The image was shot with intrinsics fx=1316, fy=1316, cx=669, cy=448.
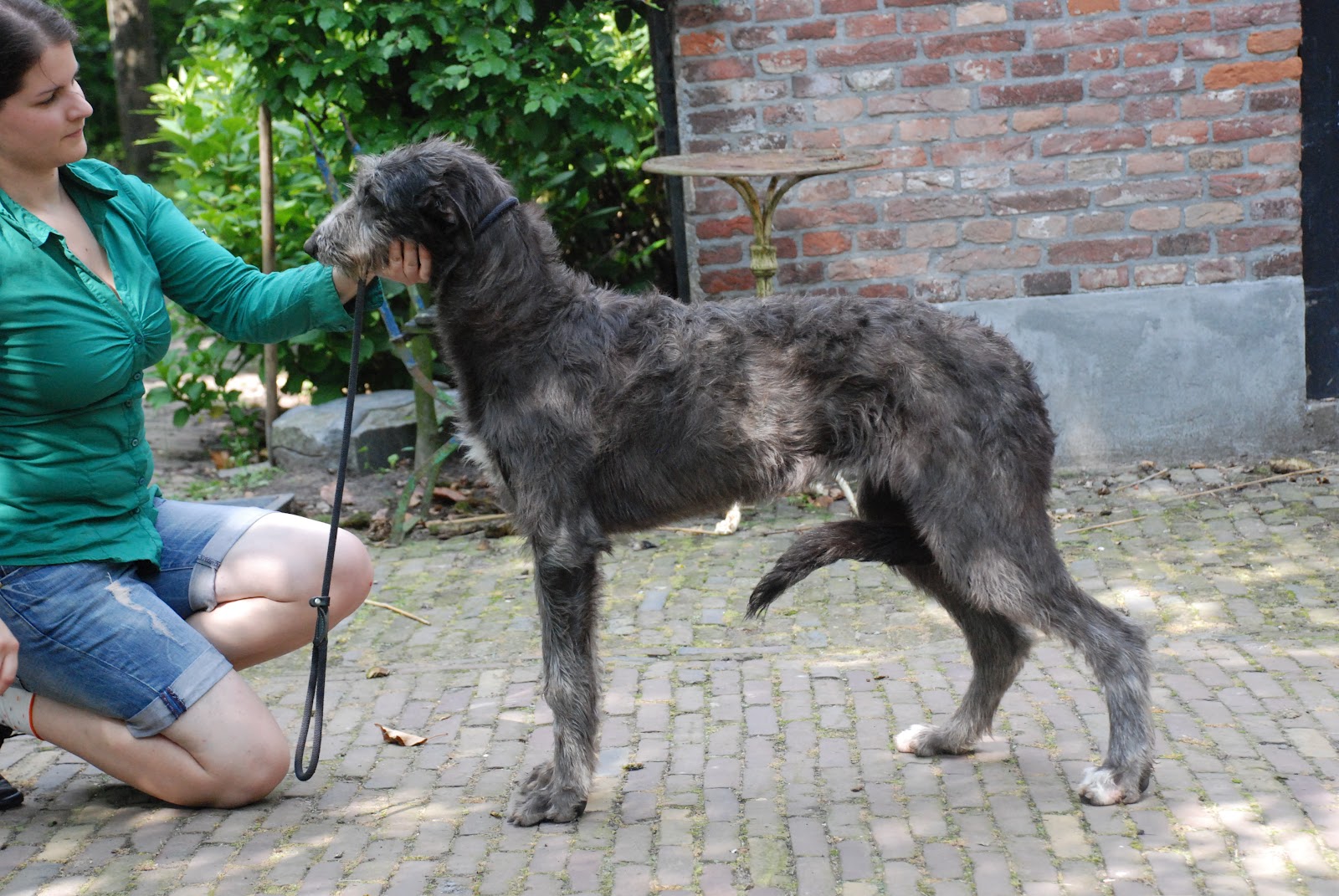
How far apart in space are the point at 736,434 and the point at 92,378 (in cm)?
177

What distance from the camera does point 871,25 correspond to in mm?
6824

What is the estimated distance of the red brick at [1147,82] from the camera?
6781 millimetres

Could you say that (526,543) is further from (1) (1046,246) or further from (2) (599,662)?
(1) (1046,246)

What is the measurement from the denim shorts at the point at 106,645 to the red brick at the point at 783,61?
438 centimetres

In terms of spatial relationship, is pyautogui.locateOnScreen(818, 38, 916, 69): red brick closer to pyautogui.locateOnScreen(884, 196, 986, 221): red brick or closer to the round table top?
the round table top

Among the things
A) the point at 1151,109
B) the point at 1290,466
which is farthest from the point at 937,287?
the point at 1290,466

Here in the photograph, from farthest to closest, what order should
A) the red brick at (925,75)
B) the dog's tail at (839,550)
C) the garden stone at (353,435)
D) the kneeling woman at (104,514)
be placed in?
the garden stone at (353,435) < the red brick at (925,75) < the dog's tail at (839,550) < the kneeling woman at (104,514)

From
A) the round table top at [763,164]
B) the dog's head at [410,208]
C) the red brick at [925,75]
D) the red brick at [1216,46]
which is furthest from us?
the red brick at [925,75]

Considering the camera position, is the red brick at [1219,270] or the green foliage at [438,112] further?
the red brick at [1219,270]

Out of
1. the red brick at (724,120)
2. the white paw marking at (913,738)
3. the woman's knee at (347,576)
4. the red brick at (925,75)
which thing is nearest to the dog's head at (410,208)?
the woman's knee at (347,576)

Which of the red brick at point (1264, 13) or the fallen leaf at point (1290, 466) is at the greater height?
the red brick at point (1264, 13)

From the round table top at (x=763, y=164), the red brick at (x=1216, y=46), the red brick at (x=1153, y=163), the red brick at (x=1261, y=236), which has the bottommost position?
the red brick at (x=1261, y=236)

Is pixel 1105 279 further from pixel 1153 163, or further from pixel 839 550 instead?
pixel 839 550

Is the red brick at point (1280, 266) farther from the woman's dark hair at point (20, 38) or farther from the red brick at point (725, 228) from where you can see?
the woman's dark hair at point (20, 38)
